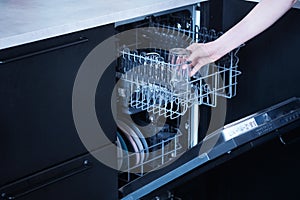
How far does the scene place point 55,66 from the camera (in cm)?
187

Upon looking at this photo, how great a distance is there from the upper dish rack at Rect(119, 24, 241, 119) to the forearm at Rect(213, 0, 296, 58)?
0.14 m

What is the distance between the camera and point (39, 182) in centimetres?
191

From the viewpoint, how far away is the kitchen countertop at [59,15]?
Answer: 180 centimetres

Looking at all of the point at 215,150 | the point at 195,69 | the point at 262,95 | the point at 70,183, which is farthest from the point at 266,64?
the point at 70,183

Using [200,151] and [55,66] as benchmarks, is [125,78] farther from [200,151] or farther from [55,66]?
[200,151]

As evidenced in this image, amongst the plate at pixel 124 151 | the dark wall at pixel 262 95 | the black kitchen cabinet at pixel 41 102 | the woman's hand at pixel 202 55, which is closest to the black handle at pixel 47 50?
the black kitchen cabinet at pixel 41 102

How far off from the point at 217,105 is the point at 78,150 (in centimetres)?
63

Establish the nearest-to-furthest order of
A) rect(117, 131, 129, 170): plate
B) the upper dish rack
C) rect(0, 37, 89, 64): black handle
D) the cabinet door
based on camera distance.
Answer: rect(0, 37, 89, 64): black handle < the cabinet door < the upper dish rack < rect(117, 131, 129, 170): plate

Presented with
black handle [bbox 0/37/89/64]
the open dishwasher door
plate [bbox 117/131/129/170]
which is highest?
black handle [bbox 0/37/89/64]

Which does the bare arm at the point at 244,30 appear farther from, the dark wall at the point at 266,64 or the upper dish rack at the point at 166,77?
the dark wall at the point at 266,64

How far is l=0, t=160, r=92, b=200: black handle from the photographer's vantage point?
1.85 metres

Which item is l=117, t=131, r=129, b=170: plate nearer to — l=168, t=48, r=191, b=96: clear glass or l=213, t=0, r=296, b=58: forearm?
l=168, t=48, r=191, b=96: clear glass

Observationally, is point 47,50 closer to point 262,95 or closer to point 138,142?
point 138,142

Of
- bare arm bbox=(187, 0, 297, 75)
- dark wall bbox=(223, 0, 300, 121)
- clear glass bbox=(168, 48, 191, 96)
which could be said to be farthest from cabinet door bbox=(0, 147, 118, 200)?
dark wall bbox=(223, 0, 300, 121)
